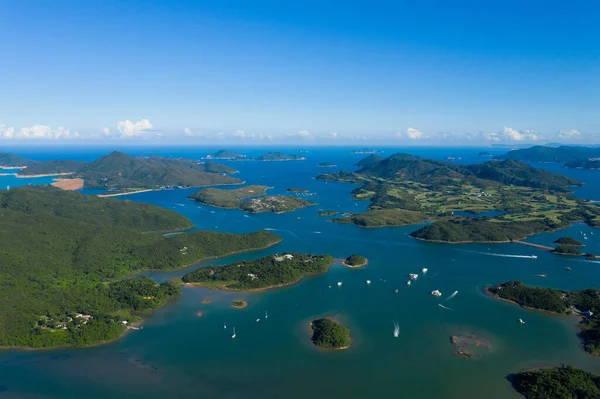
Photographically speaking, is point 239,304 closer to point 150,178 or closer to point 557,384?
point 557,384

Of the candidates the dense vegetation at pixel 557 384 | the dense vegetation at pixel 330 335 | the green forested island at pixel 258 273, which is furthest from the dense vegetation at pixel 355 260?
the dense vegetation at pixel 557 384

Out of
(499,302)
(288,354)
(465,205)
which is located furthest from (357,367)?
(465,205)

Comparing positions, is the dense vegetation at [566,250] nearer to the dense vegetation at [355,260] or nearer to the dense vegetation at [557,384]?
the dense vegetation at [355,260]

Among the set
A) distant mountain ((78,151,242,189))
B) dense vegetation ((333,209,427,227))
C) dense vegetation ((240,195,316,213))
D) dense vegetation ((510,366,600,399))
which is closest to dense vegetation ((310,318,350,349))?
dense vegetation ((510,366,600,399))

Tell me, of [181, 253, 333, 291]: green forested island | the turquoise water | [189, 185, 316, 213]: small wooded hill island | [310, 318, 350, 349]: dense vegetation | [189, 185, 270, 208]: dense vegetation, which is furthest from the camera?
[189, 185, 270, 208]: dense vegetation

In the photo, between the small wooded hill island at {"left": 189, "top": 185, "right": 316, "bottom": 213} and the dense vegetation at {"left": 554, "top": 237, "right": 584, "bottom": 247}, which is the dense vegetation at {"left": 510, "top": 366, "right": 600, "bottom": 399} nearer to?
the dense vegetation at {"left": 554, "top": 237, "right": 584, "bottom": 247}

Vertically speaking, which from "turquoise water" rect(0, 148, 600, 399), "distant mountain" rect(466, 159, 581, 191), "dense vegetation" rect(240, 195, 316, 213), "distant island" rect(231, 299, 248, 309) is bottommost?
"turquoise water" rect(0, 148, 600, 399)

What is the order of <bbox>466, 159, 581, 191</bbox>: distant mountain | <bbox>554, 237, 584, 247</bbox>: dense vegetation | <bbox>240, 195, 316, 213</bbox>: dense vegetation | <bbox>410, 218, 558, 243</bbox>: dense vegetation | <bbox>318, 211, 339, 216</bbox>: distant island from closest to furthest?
<bbox>554, 237, 584, 247</bbox>: dense vegetation
<bbox>410, 218, 558, 243</bbox>: dense vegetation
<bbox>318, 211, 339, 216</bbox>: distant island
<bbox>240, 195, 316, 213</bbox>: dense vegetation
<bbox>466, 159, 581, 191</bbox>: distant mountain
